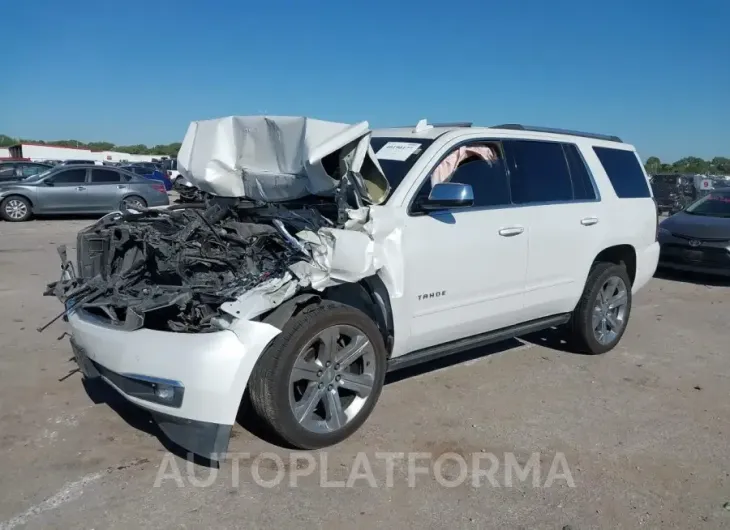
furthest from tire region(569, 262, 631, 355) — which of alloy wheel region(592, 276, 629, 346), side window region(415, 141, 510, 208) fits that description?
side window region(415, 141, 510, 208)

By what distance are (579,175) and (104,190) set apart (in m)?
15.2

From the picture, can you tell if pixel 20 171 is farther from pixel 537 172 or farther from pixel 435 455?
pixel 435 455

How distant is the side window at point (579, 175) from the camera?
217 inches

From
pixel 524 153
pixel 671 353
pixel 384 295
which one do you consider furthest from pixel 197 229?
pixel 671 353

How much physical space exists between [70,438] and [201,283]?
1335mm

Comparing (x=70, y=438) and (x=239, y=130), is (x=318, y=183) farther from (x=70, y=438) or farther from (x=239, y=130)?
(x=70, y=438)

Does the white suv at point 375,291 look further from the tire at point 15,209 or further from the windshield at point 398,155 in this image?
the tire at point 15,209

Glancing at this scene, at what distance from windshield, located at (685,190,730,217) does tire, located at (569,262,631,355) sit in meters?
5.54

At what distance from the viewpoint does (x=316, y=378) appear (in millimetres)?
3756

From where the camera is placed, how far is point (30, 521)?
10.2ft

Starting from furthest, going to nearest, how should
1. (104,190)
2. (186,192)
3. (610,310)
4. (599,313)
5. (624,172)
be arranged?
(104,190), (624,172), (610,310), (599,313), (186,192)

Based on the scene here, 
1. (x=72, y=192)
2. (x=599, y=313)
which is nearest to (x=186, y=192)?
(x=599, y=313)

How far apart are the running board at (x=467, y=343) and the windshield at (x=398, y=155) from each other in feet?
3.70

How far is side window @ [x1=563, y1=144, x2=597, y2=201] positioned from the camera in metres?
5.50
